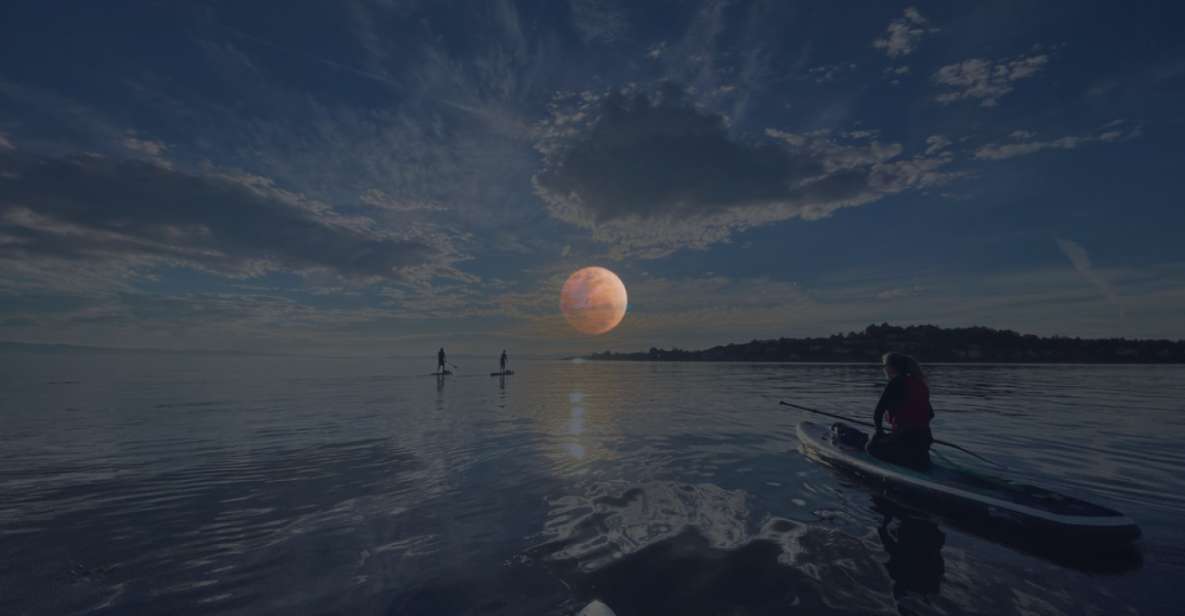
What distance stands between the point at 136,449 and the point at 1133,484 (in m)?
28.9

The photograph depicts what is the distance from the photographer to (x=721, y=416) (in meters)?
24.5

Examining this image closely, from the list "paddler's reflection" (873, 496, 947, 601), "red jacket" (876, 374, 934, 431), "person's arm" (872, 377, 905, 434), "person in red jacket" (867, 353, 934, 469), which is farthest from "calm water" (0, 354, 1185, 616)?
"person's arm" (872, 377, 905, 434)

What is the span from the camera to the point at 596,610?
5.69 meters

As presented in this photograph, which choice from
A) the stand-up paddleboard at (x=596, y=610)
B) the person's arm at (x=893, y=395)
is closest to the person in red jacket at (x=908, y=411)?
the person's arm at (x=893, y=395)

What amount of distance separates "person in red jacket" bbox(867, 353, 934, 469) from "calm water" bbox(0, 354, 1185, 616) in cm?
144

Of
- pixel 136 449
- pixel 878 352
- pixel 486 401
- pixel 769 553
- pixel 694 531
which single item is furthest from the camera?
pixel 878 352

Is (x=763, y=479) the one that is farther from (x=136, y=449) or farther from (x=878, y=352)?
(x=878, y=352)

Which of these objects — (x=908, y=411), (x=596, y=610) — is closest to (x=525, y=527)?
(x=596, y=610)

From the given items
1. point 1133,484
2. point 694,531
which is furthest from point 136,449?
point 1133,484

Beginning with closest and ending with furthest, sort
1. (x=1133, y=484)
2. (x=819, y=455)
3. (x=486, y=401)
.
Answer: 1. (x=1133, y=484)
2. (x=819, y=455)
3. (x=486, y=401)

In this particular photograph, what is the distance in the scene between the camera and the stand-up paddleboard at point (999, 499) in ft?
24.9

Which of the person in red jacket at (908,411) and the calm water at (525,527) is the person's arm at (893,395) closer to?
the person in red jacket at (908,411)

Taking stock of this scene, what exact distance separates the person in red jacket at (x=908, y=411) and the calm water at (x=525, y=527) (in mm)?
1435

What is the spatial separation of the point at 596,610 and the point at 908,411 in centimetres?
906
